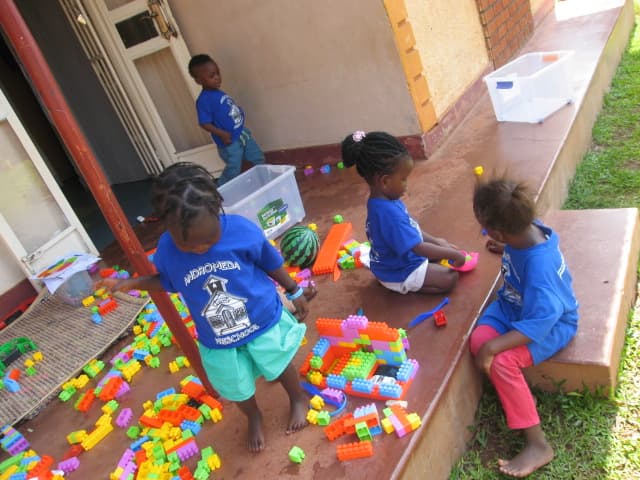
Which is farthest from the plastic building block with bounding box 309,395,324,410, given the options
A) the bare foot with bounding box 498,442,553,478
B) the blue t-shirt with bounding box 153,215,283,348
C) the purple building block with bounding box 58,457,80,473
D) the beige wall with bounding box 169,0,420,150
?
the beige wall with bounding box 169,0,420,150

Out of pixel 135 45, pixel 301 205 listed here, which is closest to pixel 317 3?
pixel 301 205

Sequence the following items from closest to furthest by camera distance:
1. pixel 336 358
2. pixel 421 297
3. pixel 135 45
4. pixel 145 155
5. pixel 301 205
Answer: pixel 336 358
pixel 421 297
pixel 301 205
pixel 135 45
pixel 145 155

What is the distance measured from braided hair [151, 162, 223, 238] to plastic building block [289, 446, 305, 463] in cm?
106

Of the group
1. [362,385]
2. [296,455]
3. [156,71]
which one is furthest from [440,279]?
[156,71]

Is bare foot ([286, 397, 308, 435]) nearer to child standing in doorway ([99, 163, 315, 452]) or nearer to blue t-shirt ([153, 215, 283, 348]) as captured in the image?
child standing in doorway ([99, 163, 315, 452])

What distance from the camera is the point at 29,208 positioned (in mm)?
4695

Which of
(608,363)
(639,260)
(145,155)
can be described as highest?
(145,155)

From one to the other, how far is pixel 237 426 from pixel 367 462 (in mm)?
763

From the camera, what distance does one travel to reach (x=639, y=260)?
306cm

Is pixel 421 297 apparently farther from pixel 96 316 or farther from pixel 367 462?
pixel 96 316

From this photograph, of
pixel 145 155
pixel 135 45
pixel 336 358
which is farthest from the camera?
pixel 145 155

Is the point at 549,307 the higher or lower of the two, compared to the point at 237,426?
higher

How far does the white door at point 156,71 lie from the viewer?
18.4 ft

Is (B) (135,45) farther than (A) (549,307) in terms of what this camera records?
Yes
